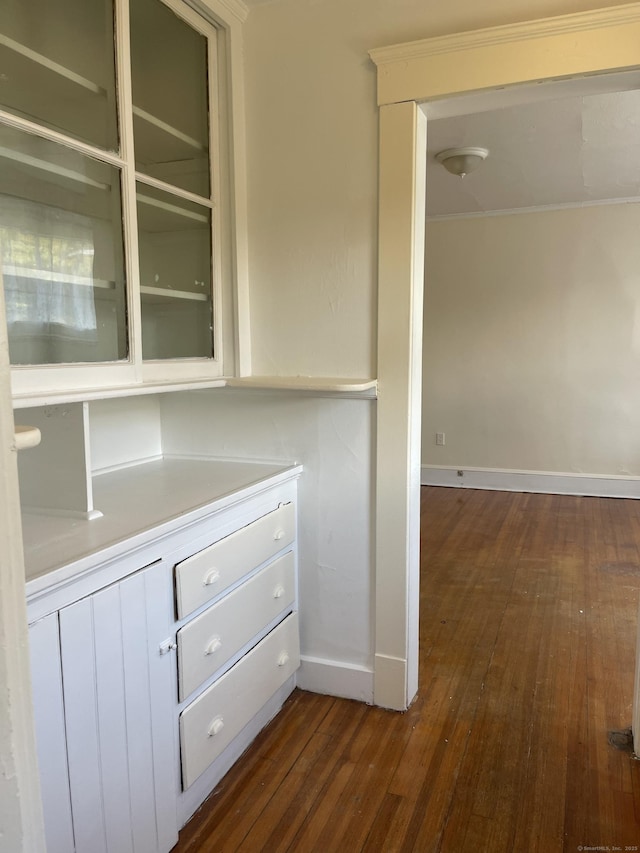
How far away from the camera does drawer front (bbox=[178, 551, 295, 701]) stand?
159cm

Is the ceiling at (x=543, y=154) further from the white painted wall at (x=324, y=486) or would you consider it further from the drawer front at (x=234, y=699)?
the drawer front at (x=234, y=699)

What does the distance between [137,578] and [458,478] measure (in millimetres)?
4418

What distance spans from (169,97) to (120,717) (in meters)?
1.77

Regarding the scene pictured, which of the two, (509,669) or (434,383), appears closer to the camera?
(509,669)

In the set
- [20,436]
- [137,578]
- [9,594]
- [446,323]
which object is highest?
[446,323]

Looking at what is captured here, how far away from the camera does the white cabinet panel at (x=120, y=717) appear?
4.10 feet

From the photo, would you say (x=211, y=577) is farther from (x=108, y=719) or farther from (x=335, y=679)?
(x=335, y=679)

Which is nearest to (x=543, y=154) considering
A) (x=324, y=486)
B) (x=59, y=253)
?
(x=324, y=486)

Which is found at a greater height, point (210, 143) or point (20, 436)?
point (210, 143)

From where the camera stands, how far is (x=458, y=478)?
5.50m

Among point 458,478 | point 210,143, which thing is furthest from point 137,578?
point 458,478

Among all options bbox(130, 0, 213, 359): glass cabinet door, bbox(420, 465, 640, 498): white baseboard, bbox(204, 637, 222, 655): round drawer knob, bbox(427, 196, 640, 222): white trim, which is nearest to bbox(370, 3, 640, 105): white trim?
bbox(130, 0, 213, 359): glass cabinet door

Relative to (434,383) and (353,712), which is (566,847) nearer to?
(353,712)

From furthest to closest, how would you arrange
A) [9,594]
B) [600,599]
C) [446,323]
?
[446,323] → [600,599] → [9,594]
